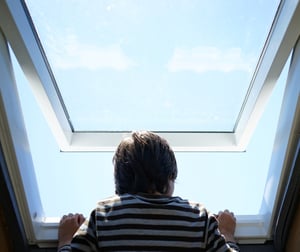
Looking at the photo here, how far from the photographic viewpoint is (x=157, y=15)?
1299 mm

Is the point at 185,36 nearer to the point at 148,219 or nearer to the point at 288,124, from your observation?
the point at 288,124

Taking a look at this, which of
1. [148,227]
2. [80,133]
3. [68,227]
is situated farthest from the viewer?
[80,133]

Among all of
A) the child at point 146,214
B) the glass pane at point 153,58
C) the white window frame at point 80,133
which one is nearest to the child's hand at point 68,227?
the white window frame at point 80,133

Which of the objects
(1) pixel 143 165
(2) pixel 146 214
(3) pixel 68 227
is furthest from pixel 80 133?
(2) pixel 146 214

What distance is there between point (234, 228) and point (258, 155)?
367 millimetres

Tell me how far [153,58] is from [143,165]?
44 cm

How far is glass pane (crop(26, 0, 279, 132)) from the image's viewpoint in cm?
129

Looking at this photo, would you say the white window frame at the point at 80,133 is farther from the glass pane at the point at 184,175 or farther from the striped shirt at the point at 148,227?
the striped shirt at the point at 148,227

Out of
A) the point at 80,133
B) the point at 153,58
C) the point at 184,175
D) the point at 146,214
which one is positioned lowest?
the point at 184,175

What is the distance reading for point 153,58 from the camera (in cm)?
143

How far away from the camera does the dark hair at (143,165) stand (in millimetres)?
1189

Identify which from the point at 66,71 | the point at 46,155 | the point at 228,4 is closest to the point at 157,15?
the point at 228,4

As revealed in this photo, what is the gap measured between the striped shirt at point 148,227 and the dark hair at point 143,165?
5 centimetres

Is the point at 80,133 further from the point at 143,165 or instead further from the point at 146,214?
the point at 146,214
